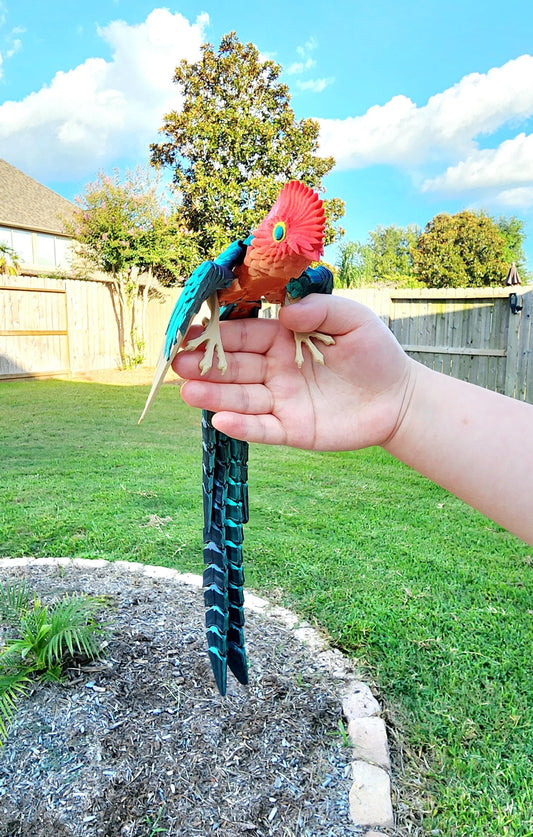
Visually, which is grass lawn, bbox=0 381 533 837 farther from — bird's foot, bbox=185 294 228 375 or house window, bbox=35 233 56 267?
house window, bbox=35 233 56 267

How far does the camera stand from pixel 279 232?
115cm

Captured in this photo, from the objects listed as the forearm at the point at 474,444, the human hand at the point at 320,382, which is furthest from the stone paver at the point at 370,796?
the human hand at the point at 320,382

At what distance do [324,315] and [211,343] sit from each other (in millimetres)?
258

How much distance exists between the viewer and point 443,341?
6.88 m

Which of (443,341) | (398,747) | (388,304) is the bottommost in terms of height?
(398,747)

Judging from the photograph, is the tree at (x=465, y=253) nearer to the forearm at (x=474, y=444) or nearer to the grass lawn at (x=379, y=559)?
the grass lawn at (x=379, y=559)

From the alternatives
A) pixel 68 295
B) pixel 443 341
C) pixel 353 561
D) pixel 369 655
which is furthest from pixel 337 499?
pixel 68 295

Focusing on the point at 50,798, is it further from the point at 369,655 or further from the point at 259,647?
the point at 369,655

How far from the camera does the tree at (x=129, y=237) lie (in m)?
9.98

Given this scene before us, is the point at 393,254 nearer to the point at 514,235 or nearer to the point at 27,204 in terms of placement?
the point at 514,235

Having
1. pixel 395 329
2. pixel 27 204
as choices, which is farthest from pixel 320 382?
pixel 27 204

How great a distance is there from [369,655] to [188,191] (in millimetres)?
10023

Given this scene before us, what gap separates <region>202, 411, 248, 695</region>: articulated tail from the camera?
129cm

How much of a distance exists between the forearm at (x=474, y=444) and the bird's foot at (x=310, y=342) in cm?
24
